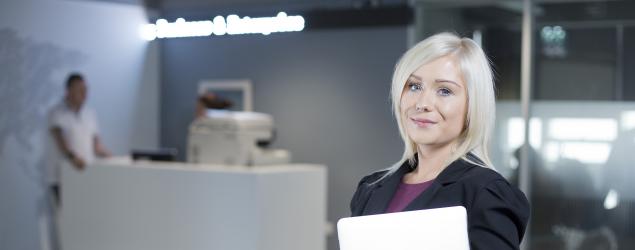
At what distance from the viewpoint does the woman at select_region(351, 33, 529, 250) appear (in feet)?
5.35

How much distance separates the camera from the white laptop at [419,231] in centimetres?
146

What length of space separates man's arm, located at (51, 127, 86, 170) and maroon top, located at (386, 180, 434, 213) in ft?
15.5

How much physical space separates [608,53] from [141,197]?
334 centimetres

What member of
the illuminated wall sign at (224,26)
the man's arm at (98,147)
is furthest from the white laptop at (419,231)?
the illuminated wall sign at (224,26)

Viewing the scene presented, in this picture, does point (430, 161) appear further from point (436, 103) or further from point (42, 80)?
point (42, 80)

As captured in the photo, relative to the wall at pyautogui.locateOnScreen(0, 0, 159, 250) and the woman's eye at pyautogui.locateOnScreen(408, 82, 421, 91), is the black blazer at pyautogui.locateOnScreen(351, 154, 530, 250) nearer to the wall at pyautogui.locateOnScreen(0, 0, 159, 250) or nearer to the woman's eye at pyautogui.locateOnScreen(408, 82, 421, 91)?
the woman's eye at pyautogui.locateOnScreen(408, 82, 421, 91)

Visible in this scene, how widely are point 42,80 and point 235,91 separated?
1.64 metres

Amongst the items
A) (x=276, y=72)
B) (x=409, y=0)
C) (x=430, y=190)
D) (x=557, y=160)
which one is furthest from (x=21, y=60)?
(x=430, y=190)

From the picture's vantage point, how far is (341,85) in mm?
7195

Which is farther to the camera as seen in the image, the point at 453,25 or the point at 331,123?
the point at 331,123

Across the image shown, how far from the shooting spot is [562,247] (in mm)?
6266

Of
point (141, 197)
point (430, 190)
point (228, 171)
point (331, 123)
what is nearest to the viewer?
point (430, 190)

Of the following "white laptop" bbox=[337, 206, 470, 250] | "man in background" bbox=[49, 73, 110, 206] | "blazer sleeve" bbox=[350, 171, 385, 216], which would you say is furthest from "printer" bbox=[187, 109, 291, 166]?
"white laptop" bbox=[337, 206, 470, 250]

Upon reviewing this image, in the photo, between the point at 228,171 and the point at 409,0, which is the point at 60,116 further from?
the point at 409,0
